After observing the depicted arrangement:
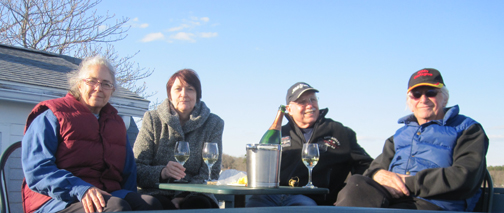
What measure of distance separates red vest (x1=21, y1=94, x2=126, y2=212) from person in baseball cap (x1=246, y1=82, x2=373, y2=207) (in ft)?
4.55

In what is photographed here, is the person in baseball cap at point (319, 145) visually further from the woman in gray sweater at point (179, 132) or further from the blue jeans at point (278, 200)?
the woman in gray sweater at point (179, 132)

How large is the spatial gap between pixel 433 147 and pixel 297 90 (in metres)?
1.23

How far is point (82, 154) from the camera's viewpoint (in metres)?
2.73

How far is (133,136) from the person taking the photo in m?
6.50

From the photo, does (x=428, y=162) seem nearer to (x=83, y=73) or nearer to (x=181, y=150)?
(x=181, y=150)

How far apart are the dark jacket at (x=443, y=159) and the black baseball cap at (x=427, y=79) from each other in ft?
0.72

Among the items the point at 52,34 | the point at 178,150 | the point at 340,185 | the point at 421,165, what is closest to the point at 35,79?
the point at 178,150

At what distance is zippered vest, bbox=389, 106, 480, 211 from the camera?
2830 mm

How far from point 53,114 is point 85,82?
1.22 ft

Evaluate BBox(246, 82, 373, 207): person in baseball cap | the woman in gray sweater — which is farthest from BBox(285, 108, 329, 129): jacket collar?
the woman in gray sweater

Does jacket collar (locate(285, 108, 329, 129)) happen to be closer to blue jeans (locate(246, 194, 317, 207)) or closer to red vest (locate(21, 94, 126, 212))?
blue jeans (locate(246, 194, 317, 207))

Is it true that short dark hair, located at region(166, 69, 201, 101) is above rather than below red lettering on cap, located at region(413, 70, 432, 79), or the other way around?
below

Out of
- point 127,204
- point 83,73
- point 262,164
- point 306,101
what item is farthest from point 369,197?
point 83,73

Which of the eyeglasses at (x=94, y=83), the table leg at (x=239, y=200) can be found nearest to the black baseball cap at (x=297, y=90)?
the table leg at (x=239, y=200)
